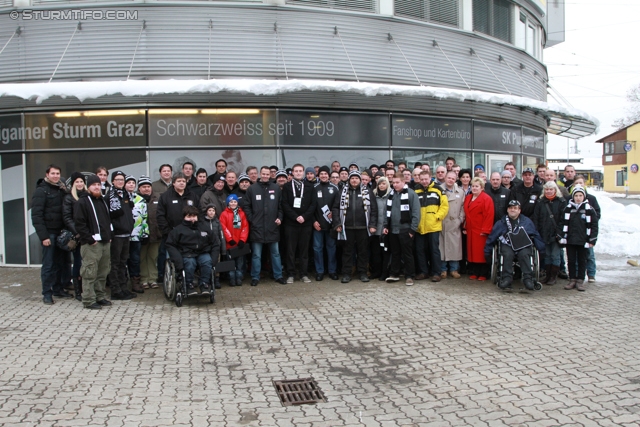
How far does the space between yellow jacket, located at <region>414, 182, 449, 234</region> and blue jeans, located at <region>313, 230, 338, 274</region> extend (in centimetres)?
163

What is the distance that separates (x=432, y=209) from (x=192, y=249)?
13.9ft

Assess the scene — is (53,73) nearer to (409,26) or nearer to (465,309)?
(409,26)

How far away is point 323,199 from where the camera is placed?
9.79 m

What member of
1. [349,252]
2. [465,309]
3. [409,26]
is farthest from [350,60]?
[465,309]

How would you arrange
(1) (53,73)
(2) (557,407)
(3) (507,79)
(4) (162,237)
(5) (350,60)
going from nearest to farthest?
1. (2) (557,407)
2. (4) (162,237)
3. (1) (53,73)
4. (5) (350,60)
5. (3) (507,79)

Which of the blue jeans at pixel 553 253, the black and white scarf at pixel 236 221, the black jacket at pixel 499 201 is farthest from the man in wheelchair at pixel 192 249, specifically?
the blue jeans at pixel 553 253

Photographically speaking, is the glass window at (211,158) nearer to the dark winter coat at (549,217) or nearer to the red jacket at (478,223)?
the red jacket at (478,223)

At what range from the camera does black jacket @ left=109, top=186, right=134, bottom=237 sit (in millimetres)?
8391

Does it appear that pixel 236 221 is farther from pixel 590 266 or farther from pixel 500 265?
pixel 590 266

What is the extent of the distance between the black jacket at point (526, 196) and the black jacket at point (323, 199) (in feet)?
10.6

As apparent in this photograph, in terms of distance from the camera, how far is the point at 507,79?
1541cm

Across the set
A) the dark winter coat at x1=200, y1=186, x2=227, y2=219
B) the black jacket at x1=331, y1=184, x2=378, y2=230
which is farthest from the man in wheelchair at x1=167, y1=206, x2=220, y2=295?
the black jacket at x1=331, y1=184, x2=378, y2=230

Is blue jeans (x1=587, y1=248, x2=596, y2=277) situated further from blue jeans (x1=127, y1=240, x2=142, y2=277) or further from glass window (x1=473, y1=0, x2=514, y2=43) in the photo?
blue jeans (x1=127, y1=240, x2=142, y2=277)

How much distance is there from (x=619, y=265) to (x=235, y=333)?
9.04m
